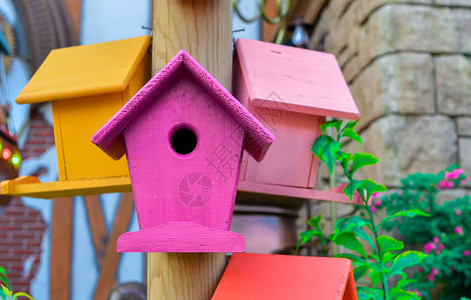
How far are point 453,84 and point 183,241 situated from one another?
5.74 ft

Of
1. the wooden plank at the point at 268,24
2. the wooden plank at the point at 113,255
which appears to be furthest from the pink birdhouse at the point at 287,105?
the wooden plank at the point at 268,24

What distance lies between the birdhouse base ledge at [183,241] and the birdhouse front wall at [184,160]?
0.06 m

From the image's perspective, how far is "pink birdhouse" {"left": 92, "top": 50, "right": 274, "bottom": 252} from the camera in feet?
2.66

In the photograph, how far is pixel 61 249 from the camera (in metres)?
3.36

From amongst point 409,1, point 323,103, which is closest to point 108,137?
point 323,103

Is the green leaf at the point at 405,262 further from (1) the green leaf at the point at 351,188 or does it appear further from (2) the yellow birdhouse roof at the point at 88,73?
(2) the yellow birdhouse roof at the point at 88,73

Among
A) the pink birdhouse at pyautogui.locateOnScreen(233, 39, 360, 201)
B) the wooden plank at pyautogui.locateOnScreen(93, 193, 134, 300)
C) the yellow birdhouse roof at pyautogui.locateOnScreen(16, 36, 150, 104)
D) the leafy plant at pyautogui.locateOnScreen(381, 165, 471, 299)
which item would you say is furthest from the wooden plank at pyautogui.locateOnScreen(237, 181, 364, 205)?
the wooden plank at pyautogui.locateOnScreen(93, 193, 134, 300)

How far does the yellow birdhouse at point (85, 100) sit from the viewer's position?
101 centimetres

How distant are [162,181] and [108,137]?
0.12 metres

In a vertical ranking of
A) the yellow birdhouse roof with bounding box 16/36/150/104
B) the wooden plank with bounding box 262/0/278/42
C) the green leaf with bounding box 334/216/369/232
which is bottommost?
the green leaf with bounding box 334/216/369/232

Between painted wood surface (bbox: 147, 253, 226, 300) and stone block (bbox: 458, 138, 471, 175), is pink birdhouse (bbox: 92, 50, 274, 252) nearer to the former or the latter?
painted wood surface (bbox: 147, 253, 226, 300)

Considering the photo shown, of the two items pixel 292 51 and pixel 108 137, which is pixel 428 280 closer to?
pixel 292 51

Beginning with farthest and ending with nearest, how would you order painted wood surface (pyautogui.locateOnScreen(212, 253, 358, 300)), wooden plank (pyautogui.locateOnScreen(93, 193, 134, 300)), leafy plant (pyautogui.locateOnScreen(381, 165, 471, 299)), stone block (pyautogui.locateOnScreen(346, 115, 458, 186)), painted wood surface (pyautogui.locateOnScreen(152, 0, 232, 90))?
1. wooden plank (pyautogui.locateOnScreen(93, 193, 134, 300))
2. stone block (pyautogui.locateOnScreen(346, 115, 458, 186))
3. leafy plant (pyautogui.locateOnScreen(381, 165, 471, 299))
4. painted wood surface (pyautogui.locateOnScreen(152, 0, 232, 90))
5. painted wood surface (pyautogui.locateOnScreen(212, 253, 358, 300))

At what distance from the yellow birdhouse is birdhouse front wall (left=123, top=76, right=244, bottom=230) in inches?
6.6
